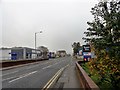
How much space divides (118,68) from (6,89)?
6.44 meters

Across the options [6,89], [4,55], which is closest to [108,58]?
[6,89]

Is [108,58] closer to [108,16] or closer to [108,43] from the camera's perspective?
[108,43]

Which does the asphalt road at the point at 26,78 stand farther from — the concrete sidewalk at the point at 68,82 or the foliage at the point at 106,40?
the foliage at the point at 106,40

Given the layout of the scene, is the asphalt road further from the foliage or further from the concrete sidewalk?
the foliage

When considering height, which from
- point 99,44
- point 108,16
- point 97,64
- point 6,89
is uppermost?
point 108,16

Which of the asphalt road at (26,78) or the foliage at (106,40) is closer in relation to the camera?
the foliage at (106,40)

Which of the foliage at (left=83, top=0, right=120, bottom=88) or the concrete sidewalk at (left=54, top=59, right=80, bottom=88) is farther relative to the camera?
the concrete sidewalk at (left=54, top=59, right=80, bottom=88)

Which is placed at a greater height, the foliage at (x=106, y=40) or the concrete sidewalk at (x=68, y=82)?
the foliage at (x=106, y=40)

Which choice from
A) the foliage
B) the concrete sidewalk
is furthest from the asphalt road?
the foliage

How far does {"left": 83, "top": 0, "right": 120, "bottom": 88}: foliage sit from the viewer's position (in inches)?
622

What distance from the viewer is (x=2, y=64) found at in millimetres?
47500

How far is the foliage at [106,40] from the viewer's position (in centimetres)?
1580

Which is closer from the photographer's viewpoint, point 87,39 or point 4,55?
point 87,39

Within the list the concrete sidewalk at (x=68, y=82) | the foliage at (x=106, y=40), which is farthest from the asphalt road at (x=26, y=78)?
the foliage at (x=106, y=40)
